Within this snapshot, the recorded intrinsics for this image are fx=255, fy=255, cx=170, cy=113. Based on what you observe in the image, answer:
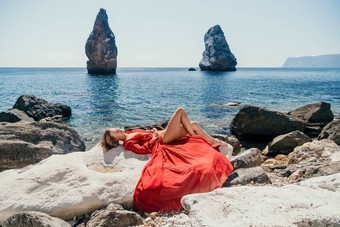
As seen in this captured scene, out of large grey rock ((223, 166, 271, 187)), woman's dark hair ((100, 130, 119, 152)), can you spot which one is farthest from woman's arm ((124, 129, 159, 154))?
large grey rock ((223, 166, 271, 187))

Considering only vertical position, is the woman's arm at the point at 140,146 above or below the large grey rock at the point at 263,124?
above

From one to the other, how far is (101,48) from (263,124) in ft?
240

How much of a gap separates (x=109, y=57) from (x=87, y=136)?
69.8m

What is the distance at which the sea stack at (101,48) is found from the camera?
3068 inches

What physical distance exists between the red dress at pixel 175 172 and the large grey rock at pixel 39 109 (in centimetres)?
1349

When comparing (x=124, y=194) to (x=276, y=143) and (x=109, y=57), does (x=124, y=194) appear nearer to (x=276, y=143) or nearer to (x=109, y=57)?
(x=276, y=143)

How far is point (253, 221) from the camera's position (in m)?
2.52

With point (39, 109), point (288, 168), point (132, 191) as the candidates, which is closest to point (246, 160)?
point (288, 168)

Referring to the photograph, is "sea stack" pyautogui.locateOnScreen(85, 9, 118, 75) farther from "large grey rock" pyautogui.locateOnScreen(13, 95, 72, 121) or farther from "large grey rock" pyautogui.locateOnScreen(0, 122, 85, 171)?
"large grey rock" pyautogui.locateOnScreen(0, 122, 85, 171)

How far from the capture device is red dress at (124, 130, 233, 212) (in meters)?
4.63

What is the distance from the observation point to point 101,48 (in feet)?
255

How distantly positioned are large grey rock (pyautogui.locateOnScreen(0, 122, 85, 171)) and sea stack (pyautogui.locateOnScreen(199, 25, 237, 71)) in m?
99.2

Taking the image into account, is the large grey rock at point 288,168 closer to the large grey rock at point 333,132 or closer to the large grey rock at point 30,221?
the large grey rock at point 333,132

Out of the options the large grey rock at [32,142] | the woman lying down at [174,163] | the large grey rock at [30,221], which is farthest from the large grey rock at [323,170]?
the large grey rock at [32,142]
